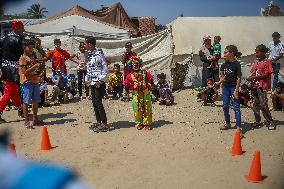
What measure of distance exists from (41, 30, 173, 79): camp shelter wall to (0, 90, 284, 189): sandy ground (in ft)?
12.9

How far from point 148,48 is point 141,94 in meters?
6.15

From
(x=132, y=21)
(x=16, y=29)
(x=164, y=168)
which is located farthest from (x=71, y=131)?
(x=132, y=21)

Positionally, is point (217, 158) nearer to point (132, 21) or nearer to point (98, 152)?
point (98, 152)

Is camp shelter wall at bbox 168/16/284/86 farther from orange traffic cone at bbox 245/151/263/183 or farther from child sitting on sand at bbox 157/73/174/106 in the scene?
orange traffic cone at bbox 245/151/263/183

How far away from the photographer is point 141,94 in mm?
7586

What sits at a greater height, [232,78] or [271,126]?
[232,78]

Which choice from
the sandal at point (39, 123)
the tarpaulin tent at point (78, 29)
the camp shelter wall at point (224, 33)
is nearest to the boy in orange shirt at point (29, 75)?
the sandal at point (39, 123)

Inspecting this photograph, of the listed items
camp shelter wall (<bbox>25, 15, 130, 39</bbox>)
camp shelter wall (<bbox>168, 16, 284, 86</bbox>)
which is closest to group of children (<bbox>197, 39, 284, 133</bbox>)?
camp shelter wall (<bbox>168, 16, 284, 86</bbox>)

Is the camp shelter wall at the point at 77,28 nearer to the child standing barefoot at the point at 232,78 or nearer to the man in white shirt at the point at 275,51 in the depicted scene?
the man in white shirt at the point at 275,51

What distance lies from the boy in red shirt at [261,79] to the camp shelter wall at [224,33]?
5507 mm

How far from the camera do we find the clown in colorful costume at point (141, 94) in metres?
7.55

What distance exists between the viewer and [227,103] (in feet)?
23.6

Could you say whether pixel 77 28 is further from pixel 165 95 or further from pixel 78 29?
pixel 165 95

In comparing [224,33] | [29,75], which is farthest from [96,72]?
[224,33]
